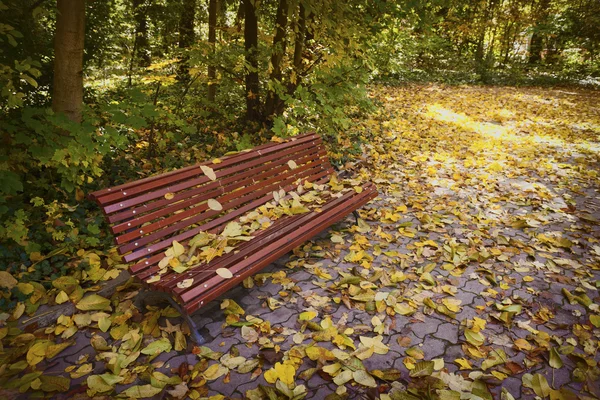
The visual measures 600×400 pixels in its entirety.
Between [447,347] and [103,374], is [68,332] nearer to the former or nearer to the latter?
[103,374]

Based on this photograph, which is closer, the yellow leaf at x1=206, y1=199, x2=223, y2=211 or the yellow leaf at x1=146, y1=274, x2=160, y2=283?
the yellow leaf at x1=146, y1=274, x2=160, y2=283

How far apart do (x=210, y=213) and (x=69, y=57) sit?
216 centimetres

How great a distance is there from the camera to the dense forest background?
3.20 m

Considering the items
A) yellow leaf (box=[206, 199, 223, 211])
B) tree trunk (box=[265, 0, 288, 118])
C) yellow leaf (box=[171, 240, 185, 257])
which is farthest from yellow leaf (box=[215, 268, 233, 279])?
tree trunk (box=[265, 0, 288, 118])

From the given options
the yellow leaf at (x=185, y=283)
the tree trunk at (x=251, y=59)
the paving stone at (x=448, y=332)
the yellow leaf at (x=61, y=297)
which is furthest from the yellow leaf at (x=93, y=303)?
the tree trunk at (x=251, y=59)

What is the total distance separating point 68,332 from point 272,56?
15.3ft

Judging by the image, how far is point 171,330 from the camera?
255cm

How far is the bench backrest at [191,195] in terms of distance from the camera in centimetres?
249

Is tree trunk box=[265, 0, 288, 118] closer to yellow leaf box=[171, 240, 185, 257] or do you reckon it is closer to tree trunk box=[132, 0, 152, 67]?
yellow leaf box=[171, 240, 185, 257]

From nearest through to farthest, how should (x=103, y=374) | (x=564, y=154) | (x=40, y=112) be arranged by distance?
(x=103, y=374), (x=40, y=112), (x=564, y=154)

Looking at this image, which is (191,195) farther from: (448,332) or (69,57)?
(448,332)

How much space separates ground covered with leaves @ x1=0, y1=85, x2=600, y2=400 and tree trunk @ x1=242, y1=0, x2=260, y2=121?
2950mm

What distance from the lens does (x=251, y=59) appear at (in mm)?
5797

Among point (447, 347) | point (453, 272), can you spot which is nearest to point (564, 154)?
point (453, 272)
